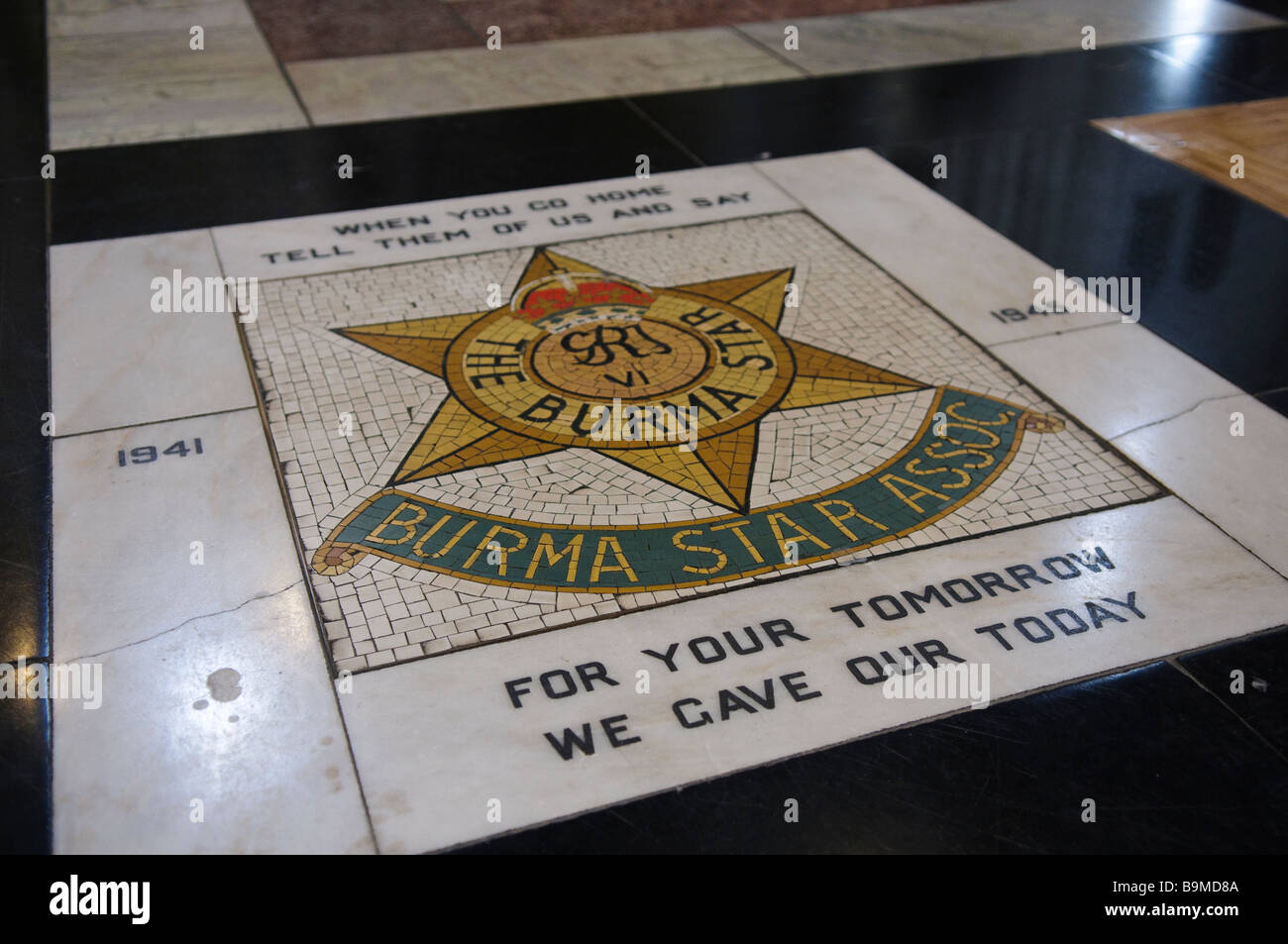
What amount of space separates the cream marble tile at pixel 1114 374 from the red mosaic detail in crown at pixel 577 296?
1.59 metres

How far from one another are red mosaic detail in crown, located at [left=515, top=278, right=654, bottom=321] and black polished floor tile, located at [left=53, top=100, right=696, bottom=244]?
1.34 metres

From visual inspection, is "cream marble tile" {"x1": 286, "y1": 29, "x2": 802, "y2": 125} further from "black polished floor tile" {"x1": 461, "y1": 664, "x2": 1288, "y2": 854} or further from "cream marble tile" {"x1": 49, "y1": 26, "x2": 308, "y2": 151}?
"black polished floor tile" {"x1": 461, "y1": 664, "x2": 1288, "y2": 854}

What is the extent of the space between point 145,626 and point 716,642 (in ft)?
5.64

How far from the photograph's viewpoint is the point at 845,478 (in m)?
4.40

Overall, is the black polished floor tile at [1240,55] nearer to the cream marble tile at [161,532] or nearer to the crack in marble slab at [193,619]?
the cream marble tile at [161,532]

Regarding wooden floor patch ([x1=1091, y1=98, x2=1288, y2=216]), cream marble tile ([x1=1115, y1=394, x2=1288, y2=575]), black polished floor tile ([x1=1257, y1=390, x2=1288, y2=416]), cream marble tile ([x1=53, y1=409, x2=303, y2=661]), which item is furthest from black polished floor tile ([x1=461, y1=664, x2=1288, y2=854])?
wooden floor patch ([x1=1091, y1=98, x2=1288, y2=216])

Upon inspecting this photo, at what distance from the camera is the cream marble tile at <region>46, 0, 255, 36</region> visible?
30.1 feet

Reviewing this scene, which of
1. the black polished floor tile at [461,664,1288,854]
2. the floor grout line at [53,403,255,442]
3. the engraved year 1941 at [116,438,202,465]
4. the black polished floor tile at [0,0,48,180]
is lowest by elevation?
the black polished floor tile at [461,664,1288,854]

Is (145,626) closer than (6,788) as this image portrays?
No

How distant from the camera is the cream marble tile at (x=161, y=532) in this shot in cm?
383

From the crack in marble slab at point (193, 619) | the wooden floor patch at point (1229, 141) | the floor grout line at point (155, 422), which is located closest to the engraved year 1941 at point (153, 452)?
the floor grout line at point (155, 422)

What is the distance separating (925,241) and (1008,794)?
3.59 metres
